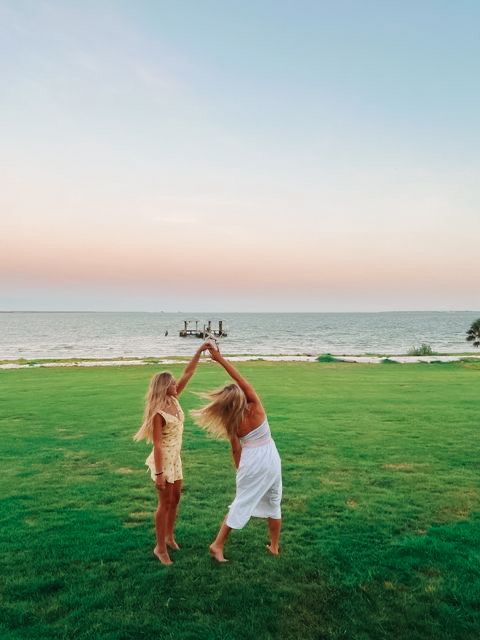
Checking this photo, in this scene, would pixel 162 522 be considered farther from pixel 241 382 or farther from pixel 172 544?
pixel 241 382

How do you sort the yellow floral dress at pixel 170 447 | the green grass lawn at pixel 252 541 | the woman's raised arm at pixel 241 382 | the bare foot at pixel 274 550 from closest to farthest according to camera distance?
1. the green grass lawn at pixel 252 541
2. the woman's raised arm at pixel 241 382
3. the yellow floral dress at pixel 170 447
4. the bare foot at pixel 274 550

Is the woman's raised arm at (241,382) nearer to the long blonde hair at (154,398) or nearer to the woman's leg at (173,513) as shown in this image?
the long blonde hair at (154,398)

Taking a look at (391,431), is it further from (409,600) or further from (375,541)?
(409,600)

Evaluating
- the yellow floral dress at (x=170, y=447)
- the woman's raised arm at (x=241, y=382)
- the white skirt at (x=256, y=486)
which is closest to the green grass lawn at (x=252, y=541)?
the white skirt at (x=256, y=486)

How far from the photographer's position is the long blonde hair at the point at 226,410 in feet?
17.2

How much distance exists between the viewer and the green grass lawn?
14.2 ft

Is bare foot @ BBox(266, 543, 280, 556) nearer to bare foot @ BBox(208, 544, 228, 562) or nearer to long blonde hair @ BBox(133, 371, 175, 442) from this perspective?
bare foot @ BBox(208, 544, 228, 562)

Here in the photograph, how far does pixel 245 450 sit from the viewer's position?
5367 mm

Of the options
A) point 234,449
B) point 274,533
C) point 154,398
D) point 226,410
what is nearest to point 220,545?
point 274,533

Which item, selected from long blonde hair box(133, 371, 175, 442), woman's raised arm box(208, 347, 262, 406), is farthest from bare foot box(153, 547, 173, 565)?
woman's raised arm box(208, 347, 262, 406)

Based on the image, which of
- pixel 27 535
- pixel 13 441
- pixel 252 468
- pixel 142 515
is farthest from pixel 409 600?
pixel 13 441

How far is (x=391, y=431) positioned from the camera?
40.0 feet

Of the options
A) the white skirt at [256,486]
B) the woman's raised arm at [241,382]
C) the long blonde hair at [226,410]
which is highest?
the woman's raised arm at [241,382]

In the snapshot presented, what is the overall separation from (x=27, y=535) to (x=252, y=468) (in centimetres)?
315
